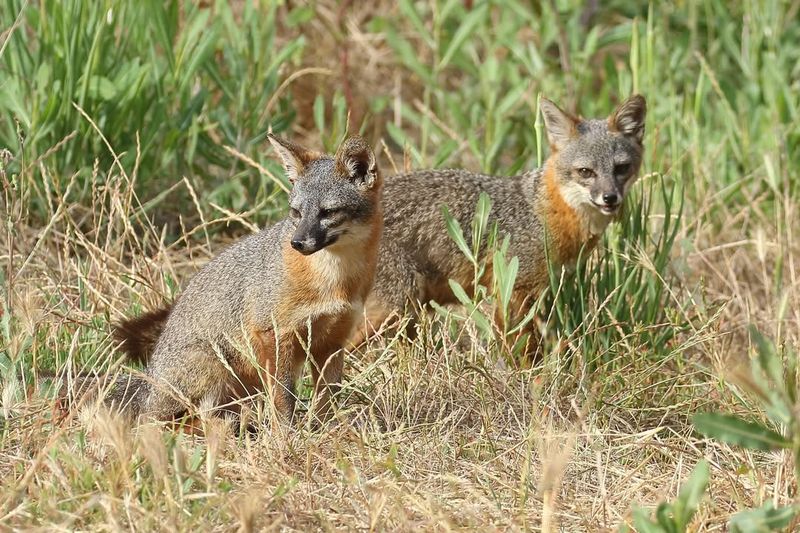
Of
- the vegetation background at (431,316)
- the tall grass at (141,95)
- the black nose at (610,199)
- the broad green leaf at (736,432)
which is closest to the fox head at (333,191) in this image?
→ the vegetation background at (431,316)

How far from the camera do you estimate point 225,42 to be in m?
6.79

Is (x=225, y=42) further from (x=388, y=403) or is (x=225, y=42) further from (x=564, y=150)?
(x=388, y=403)

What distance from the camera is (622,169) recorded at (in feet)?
19.2

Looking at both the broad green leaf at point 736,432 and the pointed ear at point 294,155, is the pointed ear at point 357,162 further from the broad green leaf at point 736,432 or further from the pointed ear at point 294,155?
the broad green leaf at point 736,432

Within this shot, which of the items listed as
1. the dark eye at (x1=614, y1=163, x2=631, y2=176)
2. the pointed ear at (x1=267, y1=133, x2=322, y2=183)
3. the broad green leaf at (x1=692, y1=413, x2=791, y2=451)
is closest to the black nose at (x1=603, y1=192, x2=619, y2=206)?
the dark eye at (x1=614, y1=163, x2=631, y2=176)

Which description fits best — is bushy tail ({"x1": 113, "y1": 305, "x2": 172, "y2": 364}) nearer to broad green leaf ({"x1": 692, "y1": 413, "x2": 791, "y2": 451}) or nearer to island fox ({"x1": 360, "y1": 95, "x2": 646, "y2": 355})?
island fox ({"x1": 360, "y1": 95, "x2": 646, "y2": 355})

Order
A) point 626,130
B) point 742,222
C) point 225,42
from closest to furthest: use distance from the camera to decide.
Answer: point 626,130, point 225,42, point 742,222

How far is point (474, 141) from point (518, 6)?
1.51m

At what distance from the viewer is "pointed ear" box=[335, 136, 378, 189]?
4547 millimetres

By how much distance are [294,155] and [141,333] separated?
3.30ft

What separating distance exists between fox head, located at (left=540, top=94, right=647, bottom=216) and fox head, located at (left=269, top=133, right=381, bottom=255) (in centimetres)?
146

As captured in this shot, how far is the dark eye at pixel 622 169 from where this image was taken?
5.83m

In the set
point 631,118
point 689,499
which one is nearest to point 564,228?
point 631,118

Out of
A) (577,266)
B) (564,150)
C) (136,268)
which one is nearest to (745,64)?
(564,150)
